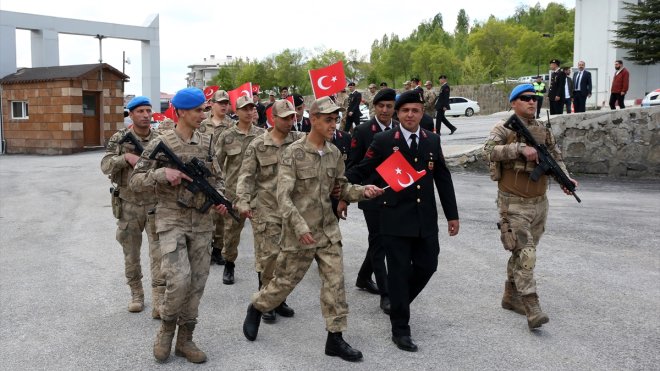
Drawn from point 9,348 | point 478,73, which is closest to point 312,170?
point 9,348

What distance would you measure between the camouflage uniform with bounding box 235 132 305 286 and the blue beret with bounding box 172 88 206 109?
2.95ft

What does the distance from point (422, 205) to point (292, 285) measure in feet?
3.92

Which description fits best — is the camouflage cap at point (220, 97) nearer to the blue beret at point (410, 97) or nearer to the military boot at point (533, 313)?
the blue beret at point (410, 97)

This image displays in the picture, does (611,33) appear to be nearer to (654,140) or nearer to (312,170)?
(654,140)

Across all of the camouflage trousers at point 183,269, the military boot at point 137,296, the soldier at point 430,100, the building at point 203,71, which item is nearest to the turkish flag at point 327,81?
the military boot at point 137,296

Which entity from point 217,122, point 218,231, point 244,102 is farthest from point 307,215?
point 217,122

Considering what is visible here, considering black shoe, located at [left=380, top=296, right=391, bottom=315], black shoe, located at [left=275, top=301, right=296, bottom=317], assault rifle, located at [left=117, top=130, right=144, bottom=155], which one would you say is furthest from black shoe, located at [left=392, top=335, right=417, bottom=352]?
assault rifle, located at [left=117, top=130, right=144, bottom=155]

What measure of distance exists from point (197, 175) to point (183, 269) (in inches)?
27.6

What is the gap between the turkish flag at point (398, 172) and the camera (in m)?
4.73

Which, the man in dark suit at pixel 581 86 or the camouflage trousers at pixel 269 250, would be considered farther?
the man in dark suit at pixel 581 86

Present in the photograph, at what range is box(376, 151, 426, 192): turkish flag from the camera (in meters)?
4.73

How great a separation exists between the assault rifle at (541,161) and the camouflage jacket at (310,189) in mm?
1569

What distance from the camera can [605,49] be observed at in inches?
1549

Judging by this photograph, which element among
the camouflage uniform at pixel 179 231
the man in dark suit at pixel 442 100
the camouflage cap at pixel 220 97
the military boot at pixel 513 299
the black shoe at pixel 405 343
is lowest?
the black shoe at pixel 405 343
